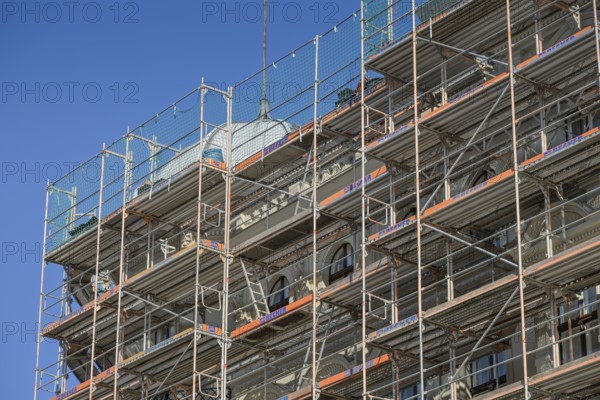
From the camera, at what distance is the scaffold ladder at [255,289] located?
136ft

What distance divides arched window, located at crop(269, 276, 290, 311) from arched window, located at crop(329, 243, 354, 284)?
5.26 ft

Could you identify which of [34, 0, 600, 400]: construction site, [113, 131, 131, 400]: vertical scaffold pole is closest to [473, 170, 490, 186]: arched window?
[34, 0, 600, 400]: construction site

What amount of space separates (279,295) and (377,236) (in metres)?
6.39

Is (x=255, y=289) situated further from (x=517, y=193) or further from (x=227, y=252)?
(x=517, y=193)

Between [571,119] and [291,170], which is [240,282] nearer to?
[291,170]

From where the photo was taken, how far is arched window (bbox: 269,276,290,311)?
42.4 m

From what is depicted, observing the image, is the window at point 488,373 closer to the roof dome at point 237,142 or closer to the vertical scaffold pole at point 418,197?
the vertical scaffold pole at point 418,197

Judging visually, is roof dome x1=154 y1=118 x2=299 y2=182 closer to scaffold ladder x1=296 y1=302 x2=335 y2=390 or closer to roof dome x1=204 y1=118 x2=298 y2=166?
roof dome x1=204 y1=118 x2=298 y2=166

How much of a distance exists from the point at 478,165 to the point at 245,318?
8.57m

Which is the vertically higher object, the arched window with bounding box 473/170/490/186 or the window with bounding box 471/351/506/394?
the arched window with bounding box 473/170/490/186

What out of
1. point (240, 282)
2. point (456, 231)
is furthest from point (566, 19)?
point (240, 282)

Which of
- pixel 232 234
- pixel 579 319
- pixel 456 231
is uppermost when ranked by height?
pixel 232 234

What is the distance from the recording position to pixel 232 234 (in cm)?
4425

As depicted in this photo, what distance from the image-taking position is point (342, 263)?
41.1 m
